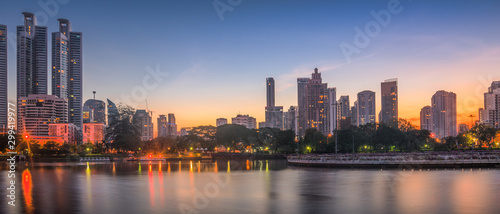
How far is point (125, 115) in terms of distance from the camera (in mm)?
105875

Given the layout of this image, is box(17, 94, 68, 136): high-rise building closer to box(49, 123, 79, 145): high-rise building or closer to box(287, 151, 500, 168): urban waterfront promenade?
box(49, 123, 79, 145): high-rise building

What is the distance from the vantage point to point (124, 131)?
10206 cm

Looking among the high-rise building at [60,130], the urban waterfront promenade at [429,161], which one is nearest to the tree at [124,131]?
the urban waterfront promenade at [429,161]

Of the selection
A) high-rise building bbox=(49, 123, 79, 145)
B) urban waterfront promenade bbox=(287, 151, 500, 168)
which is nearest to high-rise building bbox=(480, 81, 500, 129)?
urban waterfront promenade bbox=(287, 151, 500, 168)

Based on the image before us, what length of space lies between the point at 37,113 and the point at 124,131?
373 feet

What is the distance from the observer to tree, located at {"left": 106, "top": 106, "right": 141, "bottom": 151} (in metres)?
100

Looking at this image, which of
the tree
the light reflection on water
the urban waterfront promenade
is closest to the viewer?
the light reflection on water

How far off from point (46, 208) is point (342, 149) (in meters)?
68.7

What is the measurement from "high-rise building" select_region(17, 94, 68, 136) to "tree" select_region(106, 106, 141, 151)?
101 metres

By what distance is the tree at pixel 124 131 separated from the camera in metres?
100

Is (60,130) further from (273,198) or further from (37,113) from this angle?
(273,198)

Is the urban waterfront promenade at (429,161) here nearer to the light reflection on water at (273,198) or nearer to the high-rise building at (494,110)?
the light reflection on water at (273,198)

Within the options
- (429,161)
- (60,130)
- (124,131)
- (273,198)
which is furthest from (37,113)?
(273,198)

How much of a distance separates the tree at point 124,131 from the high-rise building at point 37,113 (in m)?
101
